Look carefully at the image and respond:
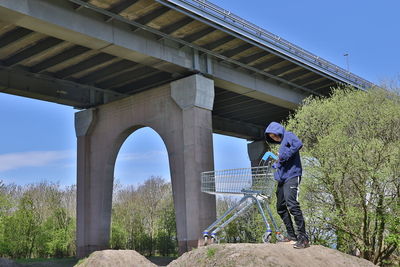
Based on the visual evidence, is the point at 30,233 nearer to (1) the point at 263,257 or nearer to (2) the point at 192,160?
(2) the point at 192,160

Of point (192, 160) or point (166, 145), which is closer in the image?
point (192, 160)

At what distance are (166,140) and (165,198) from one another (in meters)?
23.6

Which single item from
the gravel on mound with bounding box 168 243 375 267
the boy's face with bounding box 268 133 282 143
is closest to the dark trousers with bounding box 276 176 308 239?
the gravel on mound with bounding box 168 243 375 267

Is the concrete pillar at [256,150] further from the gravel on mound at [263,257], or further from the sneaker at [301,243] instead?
the sneaker at [301,243]

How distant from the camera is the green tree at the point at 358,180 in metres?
16.1

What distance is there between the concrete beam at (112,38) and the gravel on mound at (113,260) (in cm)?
776

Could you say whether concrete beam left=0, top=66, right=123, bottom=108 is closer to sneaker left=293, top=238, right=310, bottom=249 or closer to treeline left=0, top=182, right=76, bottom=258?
treeline left=0, top=182, right=76, bottom=258

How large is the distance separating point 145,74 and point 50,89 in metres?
4.71

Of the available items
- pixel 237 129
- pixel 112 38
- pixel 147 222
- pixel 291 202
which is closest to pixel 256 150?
pixel 237 129

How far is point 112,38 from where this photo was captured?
64.3 feet

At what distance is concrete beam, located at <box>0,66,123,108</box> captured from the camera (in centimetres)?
2389

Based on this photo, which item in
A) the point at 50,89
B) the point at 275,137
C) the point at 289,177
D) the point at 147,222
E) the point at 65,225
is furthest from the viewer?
the point at 147,222

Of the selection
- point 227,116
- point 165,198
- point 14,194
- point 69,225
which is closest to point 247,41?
point 227,116

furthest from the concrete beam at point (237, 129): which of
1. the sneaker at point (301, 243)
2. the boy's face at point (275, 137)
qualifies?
the sneaker at point (301, 243)
